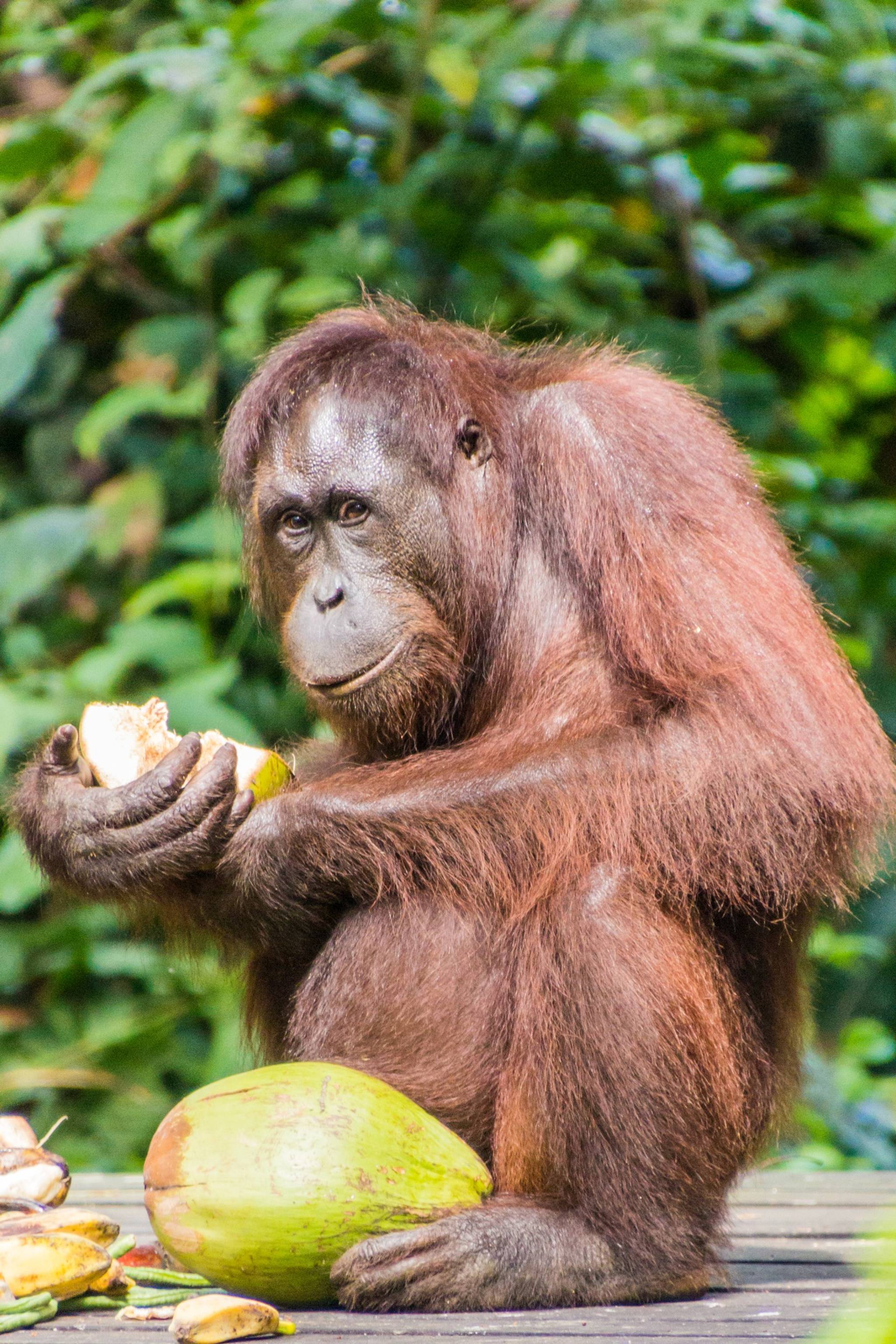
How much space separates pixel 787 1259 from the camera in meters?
2.96

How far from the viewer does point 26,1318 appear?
221 centimetres

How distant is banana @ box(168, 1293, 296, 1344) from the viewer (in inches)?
82.3

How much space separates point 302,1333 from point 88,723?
128 cm

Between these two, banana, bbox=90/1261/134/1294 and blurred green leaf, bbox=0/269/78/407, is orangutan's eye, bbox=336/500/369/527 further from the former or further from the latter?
blurred green leaf, bbox=0/269/78/407

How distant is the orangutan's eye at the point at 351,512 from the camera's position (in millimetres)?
2965

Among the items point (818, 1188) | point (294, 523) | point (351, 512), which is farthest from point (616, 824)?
point (818, 1188)

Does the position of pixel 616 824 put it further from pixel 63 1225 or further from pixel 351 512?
pixel 63 1225

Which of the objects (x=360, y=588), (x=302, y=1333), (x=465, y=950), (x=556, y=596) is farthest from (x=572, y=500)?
(x=302, y=1333)

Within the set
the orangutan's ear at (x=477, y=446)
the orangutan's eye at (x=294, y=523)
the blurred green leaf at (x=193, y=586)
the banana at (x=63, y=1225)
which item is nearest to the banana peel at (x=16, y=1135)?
the banana at (x=63, y=1225)

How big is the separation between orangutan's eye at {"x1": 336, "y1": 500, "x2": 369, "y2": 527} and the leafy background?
1.77m

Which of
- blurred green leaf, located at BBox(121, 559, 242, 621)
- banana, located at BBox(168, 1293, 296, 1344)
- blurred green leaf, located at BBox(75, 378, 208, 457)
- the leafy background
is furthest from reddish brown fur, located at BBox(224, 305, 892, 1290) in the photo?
blurred green leaf, located at BBox(75, 378, 208, 457)

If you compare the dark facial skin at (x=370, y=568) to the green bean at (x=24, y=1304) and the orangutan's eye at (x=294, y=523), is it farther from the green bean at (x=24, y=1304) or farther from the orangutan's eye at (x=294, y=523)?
the green bean at (x=24, y=1304)

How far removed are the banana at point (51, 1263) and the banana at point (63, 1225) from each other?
3 cm

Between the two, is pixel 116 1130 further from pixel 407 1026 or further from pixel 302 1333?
pixel 302 1333
